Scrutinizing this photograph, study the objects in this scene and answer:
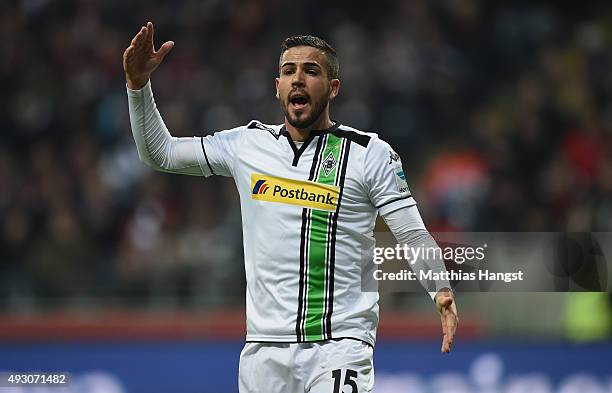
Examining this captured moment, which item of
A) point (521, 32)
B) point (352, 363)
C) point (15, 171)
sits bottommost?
point (352, 363)

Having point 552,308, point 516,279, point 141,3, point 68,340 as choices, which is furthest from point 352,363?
point 141,3

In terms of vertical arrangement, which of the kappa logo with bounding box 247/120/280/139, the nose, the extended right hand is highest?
the extended right hand

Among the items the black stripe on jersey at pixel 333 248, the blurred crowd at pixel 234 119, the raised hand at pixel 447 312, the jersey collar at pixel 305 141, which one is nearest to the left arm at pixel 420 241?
the raised hand at pixel 447 312

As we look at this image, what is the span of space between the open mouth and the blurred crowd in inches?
156

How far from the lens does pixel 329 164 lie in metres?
4.33

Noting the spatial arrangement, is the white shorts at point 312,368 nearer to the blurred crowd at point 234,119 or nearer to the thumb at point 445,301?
the thumb at point 445,301

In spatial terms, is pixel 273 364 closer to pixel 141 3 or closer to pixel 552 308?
pixel 552 308

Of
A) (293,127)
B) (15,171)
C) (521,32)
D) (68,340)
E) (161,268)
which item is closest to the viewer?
(293,127)

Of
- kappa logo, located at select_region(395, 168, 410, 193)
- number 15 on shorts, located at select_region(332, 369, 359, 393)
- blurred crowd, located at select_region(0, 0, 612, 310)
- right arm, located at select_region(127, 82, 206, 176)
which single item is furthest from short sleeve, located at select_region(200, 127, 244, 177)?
blurred crowd, located at select_region(0, 0, 612, 310)

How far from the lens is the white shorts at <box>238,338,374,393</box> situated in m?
4.12

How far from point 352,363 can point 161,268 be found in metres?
4.59

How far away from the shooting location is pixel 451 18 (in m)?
11.2

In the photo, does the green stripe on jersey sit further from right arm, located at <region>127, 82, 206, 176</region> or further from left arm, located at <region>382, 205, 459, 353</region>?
right arm, located at <region>127, 82, 206, 176</region>

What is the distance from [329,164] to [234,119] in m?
6.16
